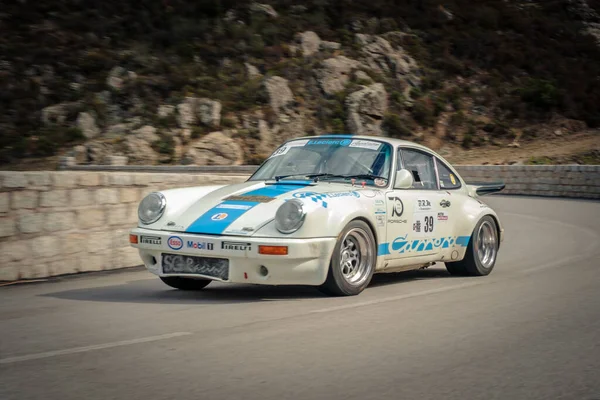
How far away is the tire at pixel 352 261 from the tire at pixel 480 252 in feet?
6.15

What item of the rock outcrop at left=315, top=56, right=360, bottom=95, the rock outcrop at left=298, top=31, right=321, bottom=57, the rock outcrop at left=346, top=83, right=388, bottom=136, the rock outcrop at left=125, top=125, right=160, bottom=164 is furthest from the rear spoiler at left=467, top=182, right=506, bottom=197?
the rock outcrop at left=298, top=31, right=321, bottom=57

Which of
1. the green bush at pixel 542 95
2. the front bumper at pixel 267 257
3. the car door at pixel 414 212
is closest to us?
the front bumper at pixel 267 257

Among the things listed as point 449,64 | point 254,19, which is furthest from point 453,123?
point 254,19

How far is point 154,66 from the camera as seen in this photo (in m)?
40.4

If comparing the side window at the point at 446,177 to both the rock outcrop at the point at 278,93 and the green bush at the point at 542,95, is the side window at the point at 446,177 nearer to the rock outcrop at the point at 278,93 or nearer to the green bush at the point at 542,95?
the rock outcrop at the point at 278,93

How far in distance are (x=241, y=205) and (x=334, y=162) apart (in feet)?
4.11

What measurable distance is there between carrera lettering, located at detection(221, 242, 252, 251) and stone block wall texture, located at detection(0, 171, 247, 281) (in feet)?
8.97

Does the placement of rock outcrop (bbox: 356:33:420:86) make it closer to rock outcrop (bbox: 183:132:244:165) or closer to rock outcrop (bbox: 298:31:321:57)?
rock outcrop (bbox: 298:31:321:57)

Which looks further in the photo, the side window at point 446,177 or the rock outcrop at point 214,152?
the rock outcrop at point 214,152

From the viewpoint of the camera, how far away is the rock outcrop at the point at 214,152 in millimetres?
35000

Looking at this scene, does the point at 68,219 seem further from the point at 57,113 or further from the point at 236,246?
the point at 57,113

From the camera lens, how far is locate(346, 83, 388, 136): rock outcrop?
39031 mm

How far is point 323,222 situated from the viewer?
23.2ft

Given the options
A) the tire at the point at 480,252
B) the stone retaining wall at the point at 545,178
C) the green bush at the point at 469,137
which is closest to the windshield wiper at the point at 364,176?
the tire at the point at 480,252
